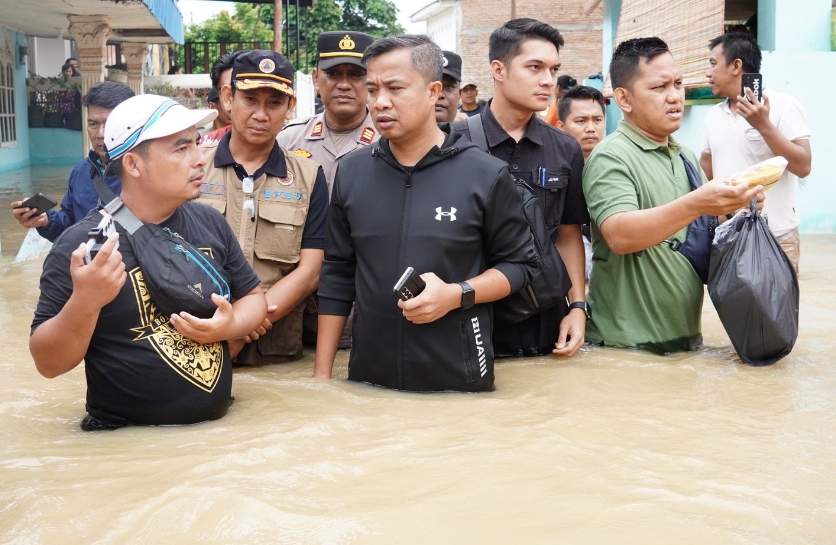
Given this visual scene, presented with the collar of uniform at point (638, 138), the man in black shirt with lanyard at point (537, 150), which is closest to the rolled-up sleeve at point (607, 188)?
the man in black shirt with lanyard at point (537, 150)

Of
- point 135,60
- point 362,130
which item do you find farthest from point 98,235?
point 135,60

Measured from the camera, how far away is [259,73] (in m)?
4.42

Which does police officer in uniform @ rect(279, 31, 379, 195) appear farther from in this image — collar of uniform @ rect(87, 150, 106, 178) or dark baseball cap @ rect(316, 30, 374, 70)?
collar of uniform @ rect(87, 150, 106, 178)

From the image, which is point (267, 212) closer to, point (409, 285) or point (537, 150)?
point (409, 285)

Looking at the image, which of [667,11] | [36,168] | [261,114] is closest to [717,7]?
[667,11]

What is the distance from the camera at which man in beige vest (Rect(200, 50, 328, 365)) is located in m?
4.44

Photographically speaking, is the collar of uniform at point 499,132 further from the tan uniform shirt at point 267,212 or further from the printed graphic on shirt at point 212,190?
the printed graphic on shirt at point 212,190

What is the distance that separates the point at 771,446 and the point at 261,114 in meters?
2.82

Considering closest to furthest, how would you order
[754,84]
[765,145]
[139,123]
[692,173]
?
[139,123], [692,173], [754,84], [765,145]

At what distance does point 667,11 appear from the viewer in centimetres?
1155

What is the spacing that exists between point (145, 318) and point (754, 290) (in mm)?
2871

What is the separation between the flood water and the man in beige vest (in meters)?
0.52

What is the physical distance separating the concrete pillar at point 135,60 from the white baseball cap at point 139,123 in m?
19.7

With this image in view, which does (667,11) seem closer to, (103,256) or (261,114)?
(261,114)
